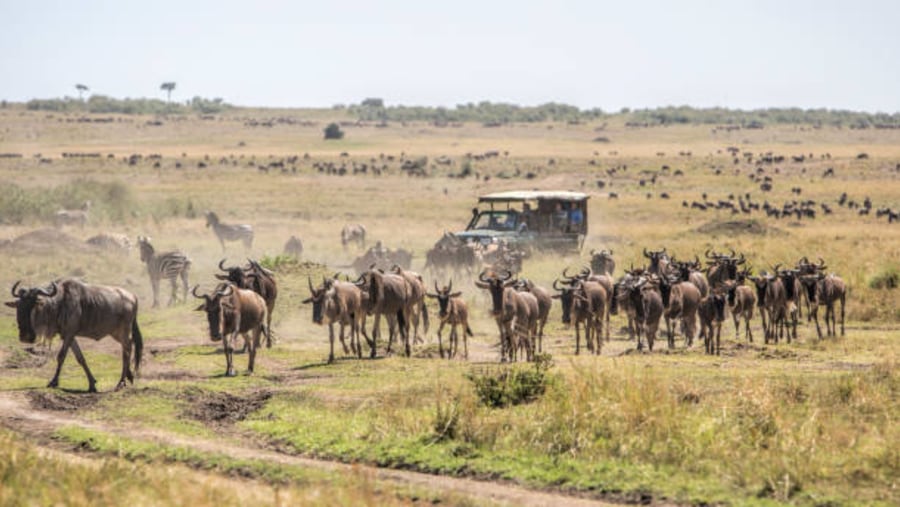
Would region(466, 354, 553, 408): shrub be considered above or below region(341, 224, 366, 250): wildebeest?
above

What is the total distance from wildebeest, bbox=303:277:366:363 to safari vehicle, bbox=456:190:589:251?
A: 1501 cm

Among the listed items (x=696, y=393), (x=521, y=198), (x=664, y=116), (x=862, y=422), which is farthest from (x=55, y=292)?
(x=664, y=116)

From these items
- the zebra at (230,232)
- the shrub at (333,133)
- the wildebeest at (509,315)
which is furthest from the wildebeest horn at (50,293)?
the shrub at (333,133)

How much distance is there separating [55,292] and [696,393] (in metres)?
8.93

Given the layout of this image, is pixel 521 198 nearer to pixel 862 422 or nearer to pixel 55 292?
pixel 55 292

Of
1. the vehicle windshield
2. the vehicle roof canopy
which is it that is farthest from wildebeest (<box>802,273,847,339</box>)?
the vehicle roof canopy

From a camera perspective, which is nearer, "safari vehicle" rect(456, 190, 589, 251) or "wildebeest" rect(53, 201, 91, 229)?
"safari vehicle" rect(456, 190, 589, 251)

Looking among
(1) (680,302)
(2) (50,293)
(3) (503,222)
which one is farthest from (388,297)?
(3) (503,222)

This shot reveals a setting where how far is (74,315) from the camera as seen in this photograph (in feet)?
60.5

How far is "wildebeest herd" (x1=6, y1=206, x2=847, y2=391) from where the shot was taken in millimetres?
18641

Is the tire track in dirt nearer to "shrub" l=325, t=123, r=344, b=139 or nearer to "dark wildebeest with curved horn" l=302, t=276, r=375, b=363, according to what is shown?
"dark wildebeest with curved horn" l=302, t=276, r=375, b=363

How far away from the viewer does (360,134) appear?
13800 centimetres

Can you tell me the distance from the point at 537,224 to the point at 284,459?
27.4 meters

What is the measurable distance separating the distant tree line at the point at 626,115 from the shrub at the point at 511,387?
5282 inches
